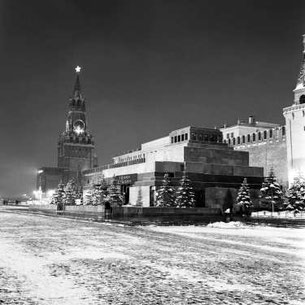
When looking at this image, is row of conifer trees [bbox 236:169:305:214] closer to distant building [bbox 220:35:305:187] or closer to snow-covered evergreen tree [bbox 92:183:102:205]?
snow-covered evergreen tree [bbox 92:183:102:205]

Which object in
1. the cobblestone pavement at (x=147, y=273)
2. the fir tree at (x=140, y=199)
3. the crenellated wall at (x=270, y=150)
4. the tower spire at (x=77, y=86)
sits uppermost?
the tower spire at (x=77, y=86)

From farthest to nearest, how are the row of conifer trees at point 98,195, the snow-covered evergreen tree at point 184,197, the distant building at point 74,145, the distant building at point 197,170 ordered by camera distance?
the distant building at point 74,145 < the distant building at point 197,170 < the row of conifer trees at point 98,195 < the snow-covered evergreen tree at point 184,197

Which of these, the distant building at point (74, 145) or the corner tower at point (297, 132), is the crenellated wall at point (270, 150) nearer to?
the corner tower at point (297, 132)

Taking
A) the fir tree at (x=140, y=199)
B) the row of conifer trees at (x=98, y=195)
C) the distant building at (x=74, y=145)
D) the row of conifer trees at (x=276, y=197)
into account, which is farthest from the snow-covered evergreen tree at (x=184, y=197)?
the distant building at (x=74, y=145)

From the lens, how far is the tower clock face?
554ft

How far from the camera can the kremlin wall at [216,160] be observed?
6431 cm

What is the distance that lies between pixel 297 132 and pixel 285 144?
18.7ft

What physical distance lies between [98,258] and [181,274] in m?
3.03


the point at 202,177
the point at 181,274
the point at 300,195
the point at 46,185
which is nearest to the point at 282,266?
the point at 181,274

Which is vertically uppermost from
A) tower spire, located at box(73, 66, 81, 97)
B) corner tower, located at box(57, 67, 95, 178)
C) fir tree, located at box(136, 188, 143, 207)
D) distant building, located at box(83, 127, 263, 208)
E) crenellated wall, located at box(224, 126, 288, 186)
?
tower spire, located at box(73, 66, 81, 97)

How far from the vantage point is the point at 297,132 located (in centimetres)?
8494

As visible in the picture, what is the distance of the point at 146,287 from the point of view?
8.19 m

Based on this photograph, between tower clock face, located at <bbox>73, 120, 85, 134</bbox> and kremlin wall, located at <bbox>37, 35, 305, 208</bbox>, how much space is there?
48.0 meters

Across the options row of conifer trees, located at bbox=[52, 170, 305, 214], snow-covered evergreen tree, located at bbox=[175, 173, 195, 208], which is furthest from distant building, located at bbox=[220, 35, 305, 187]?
snow-covered evergreen tree, located at bbox=[175, 173, 195, 208]
